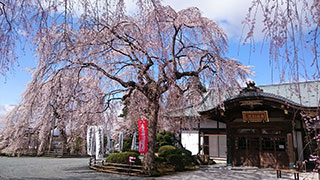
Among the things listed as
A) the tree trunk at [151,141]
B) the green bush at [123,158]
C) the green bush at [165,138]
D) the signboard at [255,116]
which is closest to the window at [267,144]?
the signboard at [255,116]

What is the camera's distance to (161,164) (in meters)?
12.4

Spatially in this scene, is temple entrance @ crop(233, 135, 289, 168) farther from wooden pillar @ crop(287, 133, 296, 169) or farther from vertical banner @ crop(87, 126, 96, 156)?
vertical banner @ crop(87, 126, 96, 156)

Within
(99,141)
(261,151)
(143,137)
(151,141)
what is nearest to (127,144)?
(99,141)

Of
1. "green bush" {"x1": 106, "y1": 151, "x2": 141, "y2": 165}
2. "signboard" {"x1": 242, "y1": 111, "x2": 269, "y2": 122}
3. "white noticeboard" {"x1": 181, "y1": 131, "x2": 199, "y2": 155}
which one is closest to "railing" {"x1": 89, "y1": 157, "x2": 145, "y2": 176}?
"green bush" {"x1": 106, "y1": 151, "x2": 141, "y2": 165}

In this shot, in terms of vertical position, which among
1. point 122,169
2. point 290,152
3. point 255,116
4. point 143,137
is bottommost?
point 122,169

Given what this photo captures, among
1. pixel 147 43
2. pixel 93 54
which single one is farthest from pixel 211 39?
pixel 93 54

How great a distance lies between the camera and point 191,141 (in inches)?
643

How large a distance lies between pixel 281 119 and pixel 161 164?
21.9ft

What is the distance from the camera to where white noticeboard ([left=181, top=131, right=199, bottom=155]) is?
16141 mm

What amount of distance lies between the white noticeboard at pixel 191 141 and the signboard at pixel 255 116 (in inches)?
173

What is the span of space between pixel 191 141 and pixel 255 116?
5313 millimetres

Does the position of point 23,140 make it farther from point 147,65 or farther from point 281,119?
point 281,119

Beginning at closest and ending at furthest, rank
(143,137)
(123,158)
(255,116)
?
(143,137) < (123,158) < (255,116)

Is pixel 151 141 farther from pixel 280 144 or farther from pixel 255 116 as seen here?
pixel 280 144
